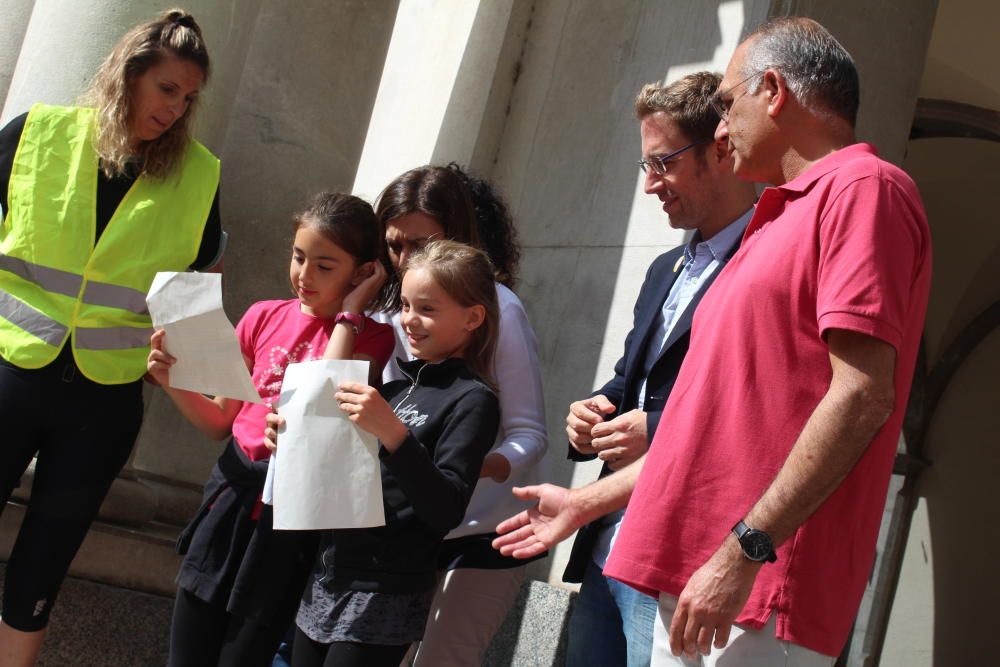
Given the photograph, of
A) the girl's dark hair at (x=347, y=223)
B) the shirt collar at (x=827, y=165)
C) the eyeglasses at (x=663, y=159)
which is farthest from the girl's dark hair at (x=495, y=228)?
the shirt collar at (x=827, y=165)

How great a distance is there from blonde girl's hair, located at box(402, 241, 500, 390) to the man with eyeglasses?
1.08 ft

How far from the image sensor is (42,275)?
3.37 metres

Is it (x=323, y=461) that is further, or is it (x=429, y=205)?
(x=429, y=205)

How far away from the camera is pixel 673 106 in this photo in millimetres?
3148

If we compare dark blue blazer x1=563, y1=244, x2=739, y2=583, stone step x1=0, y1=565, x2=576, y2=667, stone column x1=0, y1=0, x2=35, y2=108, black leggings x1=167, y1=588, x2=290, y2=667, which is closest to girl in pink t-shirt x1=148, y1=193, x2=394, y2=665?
black leggings x1=167, y1=588, x2=290, y2=667

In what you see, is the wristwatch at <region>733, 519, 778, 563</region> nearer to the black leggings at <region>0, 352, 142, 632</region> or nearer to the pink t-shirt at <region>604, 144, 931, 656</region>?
the pink t-shirt at <region>604, 144, 931, 656</region>

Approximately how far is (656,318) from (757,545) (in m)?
1.23

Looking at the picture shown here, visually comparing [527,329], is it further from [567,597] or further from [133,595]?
[133,595]

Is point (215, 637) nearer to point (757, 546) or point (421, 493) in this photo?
point (421, 493)

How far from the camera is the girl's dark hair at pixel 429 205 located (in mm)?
3566

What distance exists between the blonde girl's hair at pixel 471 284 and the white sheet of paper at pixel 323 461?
0.45 m

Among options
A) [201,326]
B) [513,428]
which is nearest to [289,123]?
[201,326]

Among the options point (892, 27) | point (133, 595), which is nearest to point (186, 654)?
point (133, 595)

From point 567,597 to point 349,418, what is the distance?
1840 mm
